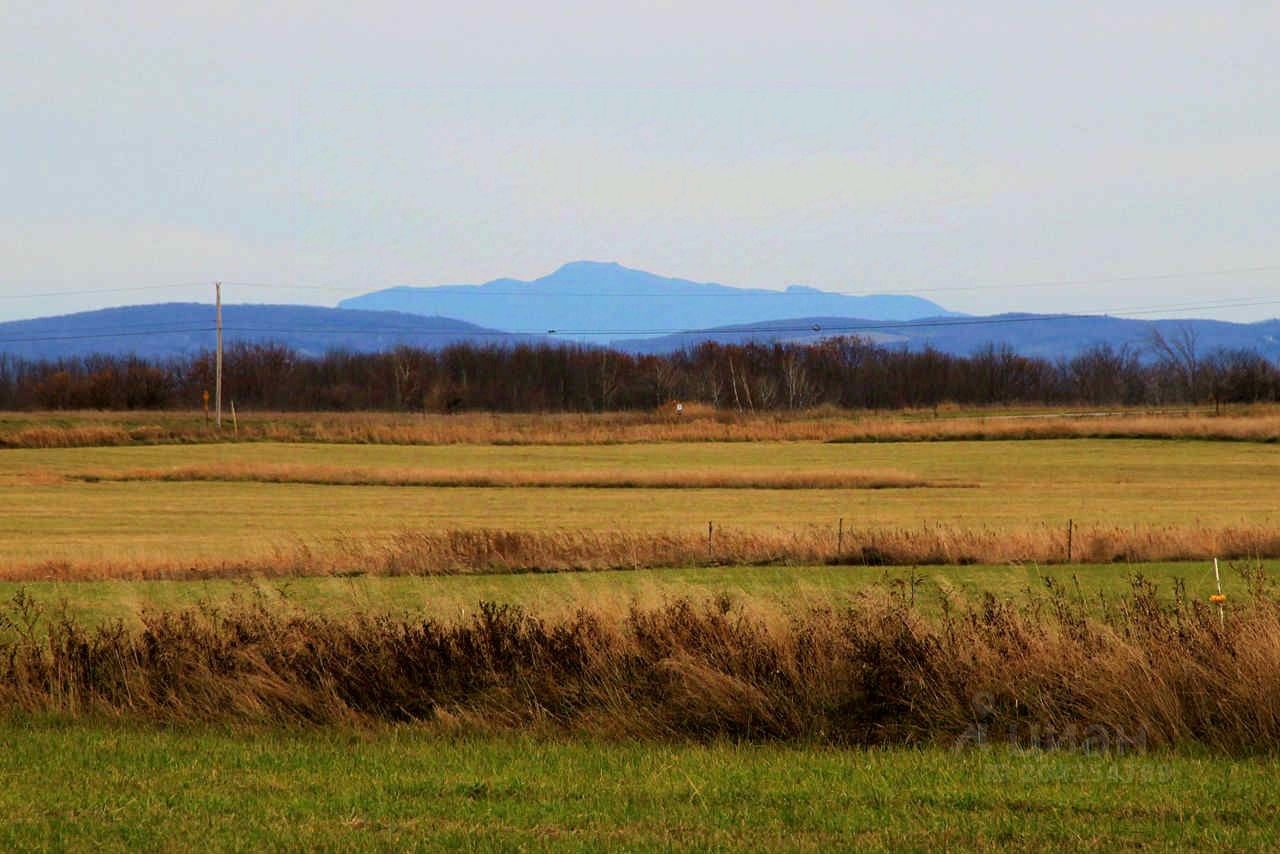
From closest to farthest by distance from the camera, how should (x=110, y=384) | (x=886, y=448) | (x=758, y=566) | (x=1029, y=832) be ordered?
(x=1029, y=832) → (x=758, y=566) → (x=886, y=448) → (x=110, y=384)

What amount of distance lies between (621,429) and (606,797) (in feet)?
267

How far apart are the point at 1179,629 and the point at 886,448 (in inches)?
2605

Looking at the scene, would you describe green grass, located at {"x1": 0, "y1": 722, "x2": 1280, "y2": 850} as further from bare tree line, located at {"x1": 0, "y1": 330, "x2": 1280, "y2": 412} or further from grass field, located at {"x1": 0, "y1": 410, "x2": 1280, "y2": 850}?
bare tree line, located at {"x1": 0, "y1": 330, "x2": 1280, "y2": 412}

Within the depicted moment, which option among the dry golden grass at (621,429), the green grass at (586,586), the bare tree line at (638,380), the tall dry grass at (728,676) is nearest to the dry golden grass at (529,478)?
the dry golden grass at (621,429)

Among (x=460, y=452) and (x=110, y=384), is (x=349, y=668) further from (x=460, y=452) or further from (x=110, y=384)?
(x=110, y=384)

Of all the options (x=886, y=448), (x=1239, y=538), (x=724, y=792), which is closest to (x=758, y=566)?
(x=1239, y=538)

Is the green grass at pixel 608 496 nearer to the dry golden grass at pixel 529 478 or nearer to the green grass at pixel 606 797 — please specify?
the dry golden grass at pixel 529 478

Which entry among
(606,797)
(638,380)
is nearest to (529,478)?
(606,797)

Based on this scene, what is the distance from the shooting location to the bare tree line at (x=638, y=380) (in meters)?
160

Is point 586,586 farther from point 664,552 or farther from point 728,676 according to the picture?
point 728,676

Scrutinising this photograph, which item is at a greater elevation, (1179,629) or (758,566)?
(1179,629)

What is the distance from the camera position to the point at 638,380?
169750mm

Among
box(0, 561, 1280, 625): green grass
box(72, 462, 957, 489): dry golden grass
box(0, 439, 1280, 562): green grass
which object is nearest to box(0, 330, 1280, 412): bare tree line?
box(0, 439, 1280, 562): green grass

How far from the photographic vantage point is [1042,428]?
8044 cm
